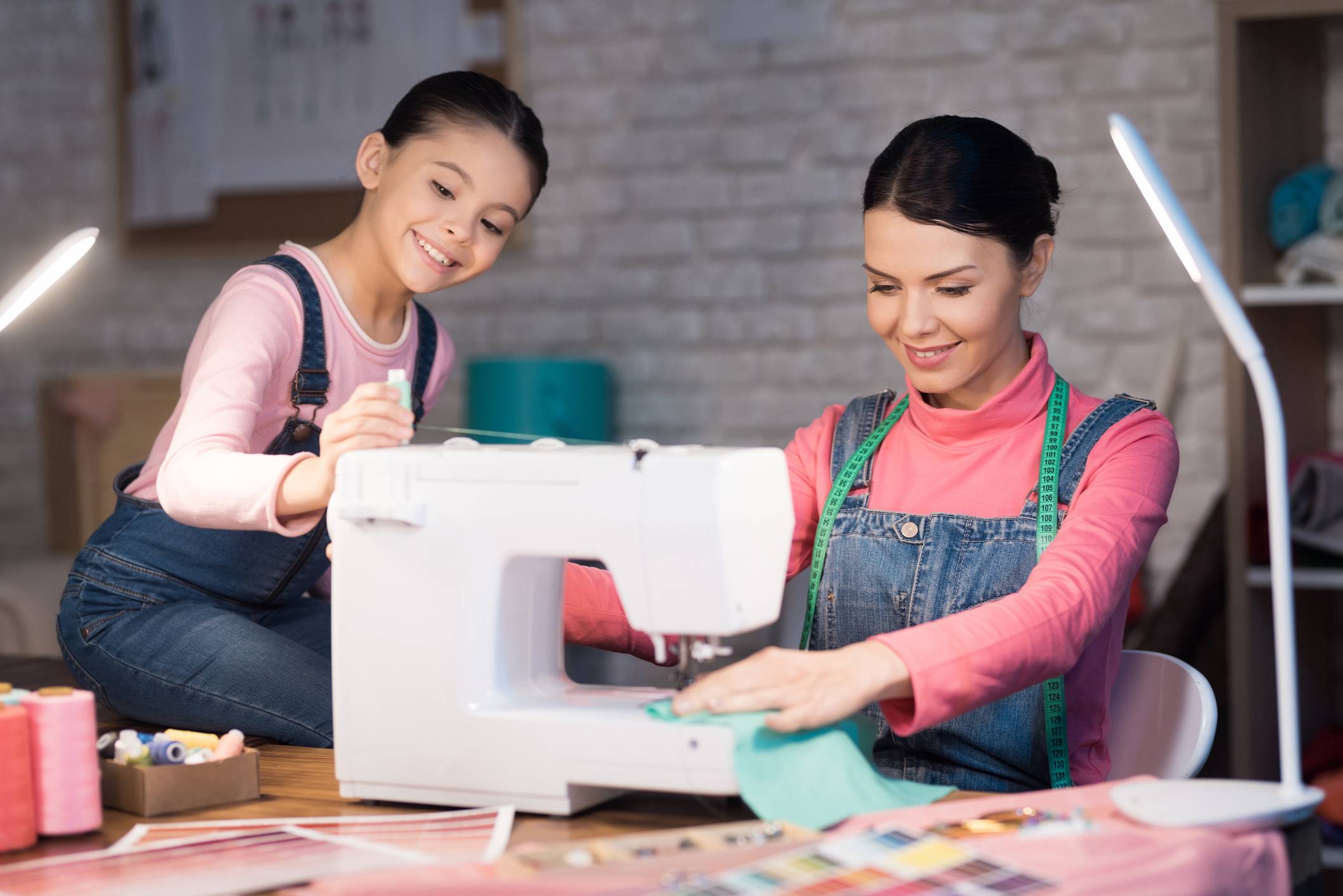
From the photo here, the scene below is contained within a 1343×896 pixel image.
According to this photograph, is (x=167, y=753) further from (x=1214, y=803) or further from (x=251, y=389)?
(x=1214, y=803)

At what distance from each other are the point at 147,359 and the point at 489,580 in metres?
3.08

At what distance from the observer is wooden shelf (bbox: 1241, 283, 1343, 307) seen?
2.70m

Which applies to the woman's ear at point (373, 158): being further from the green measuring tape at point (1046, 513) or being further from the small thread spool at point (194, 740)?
the small thread spool at point (194, 740)

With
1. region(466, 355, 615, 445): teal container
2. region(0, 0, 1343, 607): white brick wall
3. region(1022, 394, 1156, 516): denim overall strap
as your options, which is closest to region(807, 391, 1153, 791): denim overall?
region(1022, 394, 1156, 516): denim overall strap

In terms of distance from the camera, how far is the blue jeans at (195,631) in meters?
1.65

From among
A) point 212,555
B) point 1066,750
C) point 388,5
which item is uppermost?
point 388,5

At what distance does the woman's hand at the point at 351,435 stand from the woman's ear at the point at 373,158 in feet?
2.13

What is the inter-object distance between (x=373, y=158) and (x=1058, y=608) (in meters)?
1.09

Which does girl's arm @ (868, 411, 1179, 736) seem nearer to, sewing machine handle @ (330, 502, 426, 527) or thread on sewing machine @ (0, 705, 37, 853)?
sewing machine handle @ (330, 502, 426, 527)

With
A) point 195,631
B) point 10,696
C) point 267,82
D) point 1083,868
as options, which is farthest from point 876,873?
point 267,82

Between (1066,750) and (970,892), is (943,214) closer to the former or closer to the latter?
(1066,750)

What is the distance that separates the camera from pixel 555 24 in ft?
12.1

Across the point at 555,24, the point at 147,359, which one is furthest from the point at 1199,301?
the point at 147,359

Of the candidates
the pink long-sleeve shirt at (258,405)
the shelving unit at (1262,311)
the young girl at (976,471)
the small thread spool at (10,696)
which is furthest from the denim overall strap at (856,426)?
the shelving unit at (1262,311)
